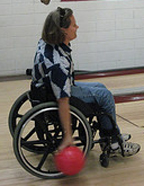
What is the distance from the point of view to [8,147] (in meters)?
2.61

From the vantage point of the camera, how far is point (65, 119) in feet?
6.16

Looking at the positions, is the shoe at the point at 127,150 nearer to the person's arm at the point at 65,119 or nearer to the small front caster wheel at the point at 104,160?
the small front caster wheel at the point at 104,160

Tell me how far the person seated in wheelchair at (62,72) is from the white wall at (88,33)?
121 inches

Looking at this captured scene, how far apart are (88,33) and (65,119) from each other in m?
3.56

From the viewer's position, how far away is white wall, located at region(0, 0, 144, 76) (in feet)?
16.5

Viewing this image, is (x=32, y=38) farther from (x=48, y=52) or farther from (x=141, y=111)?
(x=48, y=52)

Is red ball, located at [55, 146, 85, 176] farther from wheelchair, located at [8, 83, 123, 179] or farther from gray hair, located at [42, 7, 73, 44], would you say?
gray hair, located at [42, 7, 73, 44]

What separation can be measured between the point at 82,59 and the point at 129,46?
84 cm

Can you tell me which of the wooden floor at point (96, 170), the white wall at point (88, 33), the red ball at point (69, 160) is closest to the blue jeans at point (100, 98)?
the wooden floor at point (96, 170)

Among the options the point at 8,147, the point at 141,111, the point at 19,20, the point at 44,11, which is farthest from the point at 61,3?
the point at 8,147

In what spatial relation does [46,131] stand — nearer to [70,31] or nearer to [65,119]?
[65,119]

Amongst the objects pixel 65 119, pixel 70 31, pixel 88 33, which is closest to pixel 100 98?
pixel 65 119

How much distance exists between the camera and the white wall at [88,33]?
5020 mm

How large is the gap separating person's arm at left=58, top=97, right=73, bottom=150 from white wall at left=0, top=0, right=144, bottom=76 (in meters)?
3.38
